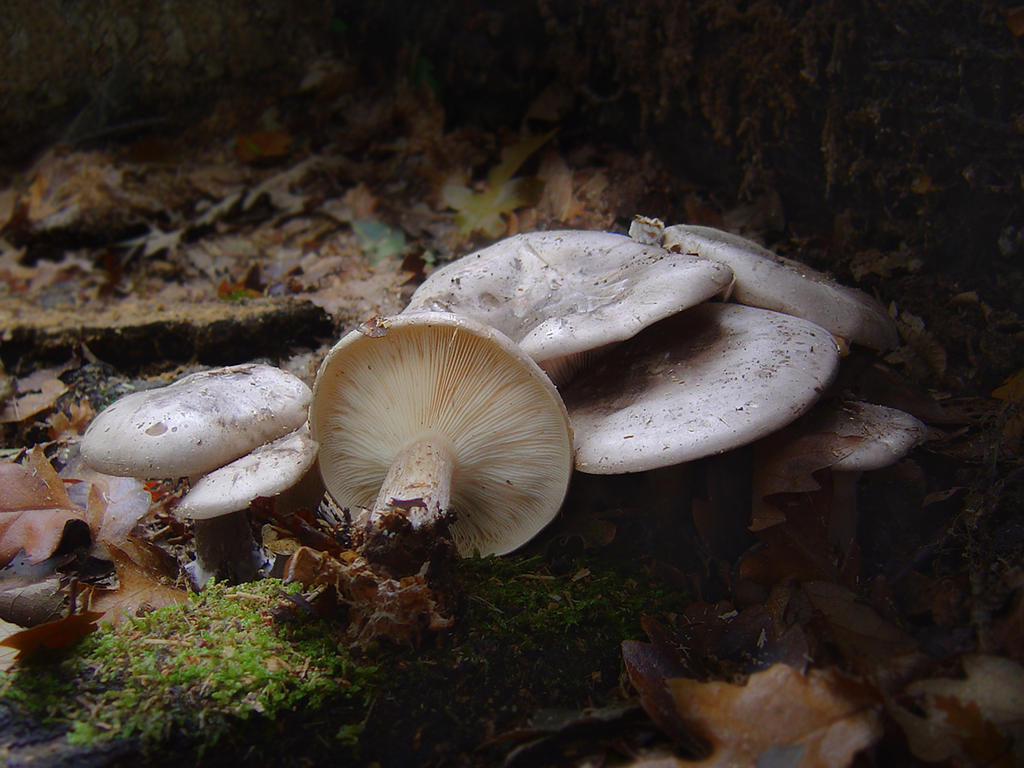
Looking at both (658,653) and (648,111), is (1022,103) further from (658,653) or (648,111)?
(658,653)

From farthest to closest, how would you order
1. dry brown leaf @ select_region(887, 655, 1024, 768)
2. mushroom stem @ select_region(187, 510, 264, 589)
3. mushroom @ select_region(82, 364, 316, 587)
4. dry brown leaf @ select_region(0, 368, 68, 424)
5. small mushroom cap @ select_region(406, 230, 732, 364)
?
dry brown leaf @ select_region(0, 368, 68, 424) → mushroom stem @ select_region(187, 510, 264, 589) → small mushroom cap @ select_region(406, 230, 732, 364) → mushroom @ select_region(82, 364, 316, 587) → dry brown leaf @ select_region(887, 655, 1024, 768)

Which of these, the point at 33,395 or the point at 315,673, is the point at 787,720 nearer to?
the point at 315,673

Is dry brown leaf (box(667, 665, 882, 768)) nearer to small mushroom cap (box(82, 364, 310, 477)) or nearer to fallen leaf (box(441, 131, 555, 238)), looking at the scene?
small mushroom cap (box(82, 364, 310, 477))

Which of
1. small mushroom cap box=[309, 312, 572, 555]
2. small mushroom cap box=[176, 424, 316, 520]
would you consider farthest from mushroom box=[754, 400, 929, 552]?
small mushroom cap box=[176, 424, 316, 520]

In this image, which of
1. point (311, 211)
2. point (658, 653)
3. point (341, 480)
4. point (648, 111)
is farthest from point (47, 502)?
point (648, 111)

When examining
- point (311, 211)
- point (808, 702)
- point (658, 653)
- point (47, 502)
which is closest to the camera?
point (808, 702)

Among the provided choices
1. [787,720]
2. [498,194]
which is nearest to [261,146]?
[498,194]

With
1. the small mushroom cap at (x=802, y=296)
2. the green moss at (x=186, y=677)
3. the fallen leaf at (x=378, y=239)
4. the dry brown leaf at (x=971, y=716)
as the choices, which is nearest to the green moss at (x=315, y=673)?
the green moss at (x=186, y=677)
